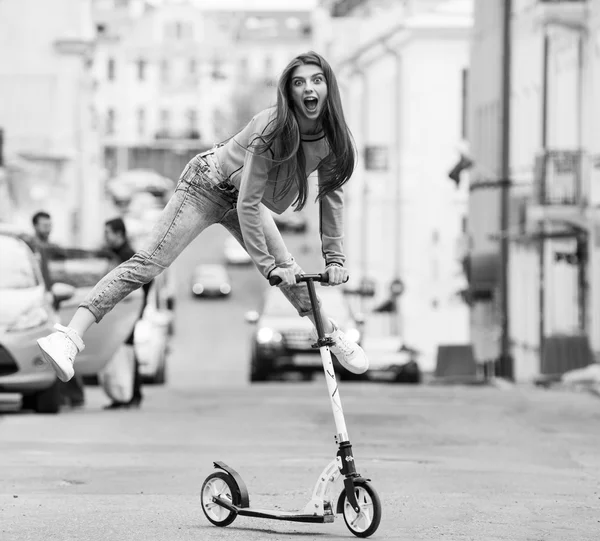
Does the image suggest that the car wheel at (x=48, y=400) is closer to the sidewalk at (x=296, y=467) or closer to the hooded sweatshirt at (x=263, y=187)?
the sidewalk at (x=296, y=467)

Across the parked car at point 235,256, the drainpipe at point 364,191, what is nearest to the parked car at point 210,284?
the parked car at point 235,256

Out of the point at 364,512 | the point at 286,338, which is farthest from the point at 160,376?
the point at 364,512

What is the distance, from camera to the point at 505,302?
36.0 metres

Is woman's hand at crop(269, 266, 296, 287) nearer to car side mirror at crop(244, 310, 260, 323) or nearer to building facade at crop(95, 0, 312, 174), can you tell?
car side mirror at crop(244, 310, 260, 323)

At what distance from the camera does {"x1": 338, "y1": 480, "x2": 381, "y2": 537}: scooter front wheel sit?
708 cm

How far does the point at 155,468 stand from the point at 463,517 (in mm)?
2730

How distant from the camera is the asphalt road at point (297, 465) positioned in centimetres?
760

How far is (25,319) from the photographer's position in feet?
Result: 47.7

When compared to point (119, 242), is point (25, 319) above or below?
below

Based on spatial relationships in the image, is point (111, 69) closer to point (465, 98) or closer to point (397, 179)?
point (397, 179)

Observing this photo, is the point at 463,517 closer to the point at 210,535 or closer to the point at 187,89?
the point at 210,535

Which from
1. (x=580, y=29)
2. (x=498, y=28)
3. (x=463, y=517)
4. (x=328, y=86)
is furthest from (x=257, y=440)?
(x=498, y=28)

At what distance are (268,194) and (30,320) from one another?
733cm

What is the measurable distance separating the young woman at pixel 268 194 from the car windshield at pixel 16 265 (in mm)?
7251
